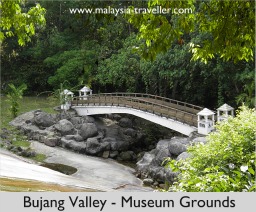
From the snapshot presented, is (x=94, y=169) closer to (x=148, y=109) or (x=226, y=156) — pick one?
(x=148, y=109)

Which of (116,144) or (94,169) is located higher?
(116,144)

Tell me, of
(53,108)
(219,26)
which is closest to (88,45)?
(53,108)

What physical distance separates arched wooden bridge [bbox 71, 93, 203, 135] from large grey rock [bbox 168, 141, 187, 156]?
1.21 m

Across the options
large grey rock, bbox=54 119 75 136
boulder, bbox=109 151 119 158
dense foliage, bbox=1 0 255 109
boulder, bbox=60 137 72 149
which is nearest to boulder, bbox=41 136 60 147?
boulder, bbox=60 137 72 149

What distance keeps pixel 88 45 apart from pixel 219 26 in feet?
61.7

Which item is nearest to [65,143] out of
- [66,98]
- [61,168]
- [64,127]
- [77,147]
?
[77,147]

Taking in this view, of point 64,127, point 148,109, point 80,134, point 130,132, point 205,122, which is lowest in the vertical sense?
point 80,134

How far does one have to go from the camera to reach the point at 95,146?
1864 centimetres

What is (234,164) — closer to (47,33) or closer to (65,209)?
(65,209)

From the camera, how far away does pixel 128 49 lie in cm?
2192

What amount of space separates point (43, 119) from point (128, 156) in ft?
16.8

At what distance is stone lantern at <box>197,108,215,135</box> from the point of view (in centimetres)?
1519

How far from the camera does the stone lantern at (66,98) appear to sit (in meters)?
21.8

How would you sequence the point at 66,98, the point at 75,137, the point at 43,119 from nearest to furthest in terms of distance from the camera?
1. the point at 75,137
2. the point at 43,119
3. the point at 66,98
